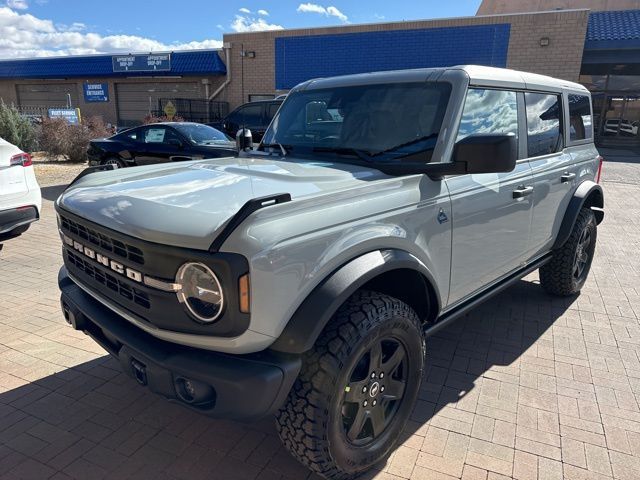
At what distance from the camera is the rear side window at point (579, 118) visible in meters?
4.29

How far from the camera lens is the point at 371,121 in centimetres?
304

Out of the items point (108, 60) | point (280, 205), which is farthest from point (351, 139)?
point (108, 60)

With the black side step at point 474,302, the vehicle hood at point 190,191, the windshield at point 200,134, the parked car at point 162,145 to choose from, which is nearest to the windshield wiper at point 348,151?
the vehicle hood at point 190,191

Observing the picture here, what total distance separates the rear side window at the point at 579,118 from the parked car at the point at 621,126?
20547 millimetres

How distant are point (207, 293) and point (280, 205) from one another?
0.46 meters

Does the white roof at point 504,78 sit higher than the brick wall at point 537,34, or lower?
lower

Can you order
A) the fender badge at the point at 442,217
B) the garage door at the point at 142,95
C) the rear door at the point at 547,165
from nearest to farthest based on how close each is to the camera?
the fender badge at the point at 442,217
the rear door at the point at 547,165
the garage door at the point at 142,95

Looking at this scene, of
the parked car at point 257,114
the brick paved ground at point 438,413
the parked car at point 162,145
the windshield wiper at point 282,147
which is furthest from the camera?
the parked car at point 257,114

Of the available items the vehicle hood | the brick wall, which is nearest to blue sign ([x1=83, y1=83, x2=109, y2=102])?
the brick wall

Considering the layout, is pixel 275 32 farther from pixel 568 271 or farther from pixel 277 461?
pixel 277 461

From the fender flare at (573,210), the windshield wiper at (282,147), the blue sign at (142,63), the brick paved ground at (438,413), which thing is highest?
the blue sign at (142,63)

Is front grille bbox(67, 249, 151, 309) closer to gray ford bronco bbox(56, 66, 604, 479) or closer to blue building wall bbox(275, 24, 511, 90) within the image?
gray ford bronco bbox(56, 66, 604, 479)

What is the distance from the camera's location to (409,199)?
95.7 inches

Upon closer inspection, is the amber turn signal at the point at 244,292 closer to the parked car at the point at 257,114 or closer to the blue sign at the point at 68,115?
the parked car at the point at 257,114
